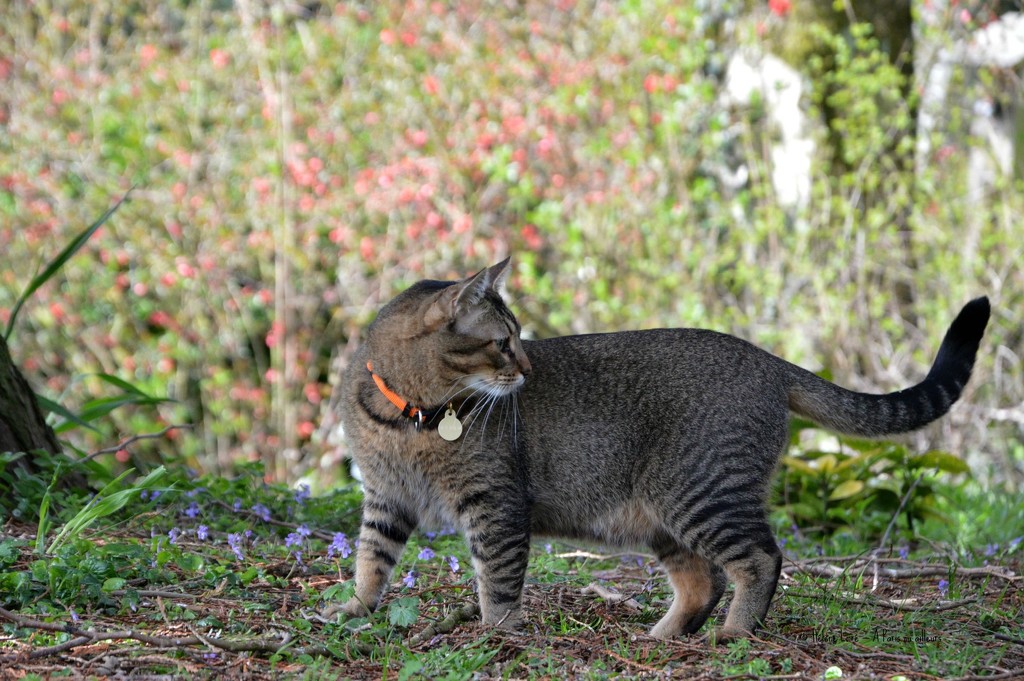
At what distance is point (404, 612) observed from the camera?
291 centimetres

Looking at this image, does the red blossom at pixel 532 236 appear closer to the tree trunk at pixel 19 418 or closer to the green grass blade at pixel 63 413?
the green grass blade at pixel 63 413

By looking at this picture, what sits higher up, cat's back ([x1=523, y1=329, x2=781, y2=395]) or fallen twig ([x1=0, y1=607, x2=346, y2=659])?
cat's back ([x1=523, y1=329, x2=781, y2=395])

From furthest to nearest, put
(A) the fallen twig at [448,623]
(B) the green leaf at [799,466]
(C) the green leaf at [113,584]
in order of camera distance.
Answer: (B) the green leaf at [799,466], (A) the fallen twig at [448,623], (C) the green leaf at [113,584]

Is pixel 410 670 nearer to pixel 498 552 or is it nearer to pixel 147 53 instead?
pixel 498 552

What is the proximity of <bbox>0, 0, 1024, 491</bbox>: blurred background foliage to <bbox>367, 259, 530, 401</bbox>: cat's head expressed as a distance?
4.09m

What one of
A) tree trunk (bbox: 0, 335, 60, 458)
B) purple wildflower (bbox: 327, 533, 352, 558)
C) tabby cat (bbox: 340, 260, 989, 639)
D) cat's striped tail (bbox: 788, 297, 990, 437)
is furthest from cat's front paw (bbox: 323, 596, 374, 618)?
cat's striped tail (bbox: 788, 297, 990, 437)

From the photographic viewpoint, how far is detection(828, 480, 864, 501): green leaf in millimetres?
4922

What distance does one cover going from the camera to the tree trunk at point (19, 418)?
3770 mm

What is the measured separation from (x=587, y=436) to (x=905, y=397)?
42.9 inches

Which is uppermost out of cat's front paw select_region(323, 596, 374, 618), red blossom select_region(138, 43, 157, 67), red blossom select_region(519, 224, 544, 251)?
red blossom select_region(138, 43, 157, 67)

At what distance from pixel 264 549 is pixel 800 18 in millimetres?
5886

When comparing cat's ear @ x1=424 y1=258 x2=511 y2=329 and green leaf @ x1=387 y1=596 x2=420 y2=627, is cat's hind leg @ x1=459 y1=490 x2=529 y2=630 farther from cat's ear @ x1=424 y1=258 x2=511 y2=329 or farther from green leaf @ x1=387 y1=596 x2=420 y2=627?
cat's ear @ x1=424 y1=258 x2=511 y2=329

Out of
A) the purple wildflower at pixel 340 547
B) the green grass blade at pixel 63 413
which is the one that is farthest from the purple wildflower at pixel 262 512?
the green grass blade at pixel 63 413

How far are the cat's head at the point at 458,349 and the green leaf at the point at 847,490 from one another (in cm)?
217
